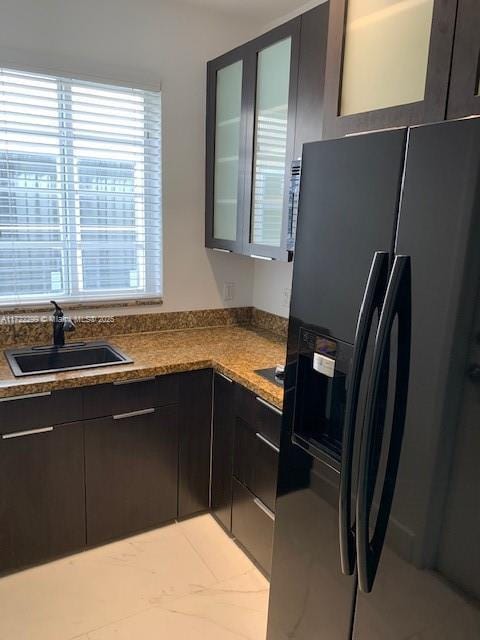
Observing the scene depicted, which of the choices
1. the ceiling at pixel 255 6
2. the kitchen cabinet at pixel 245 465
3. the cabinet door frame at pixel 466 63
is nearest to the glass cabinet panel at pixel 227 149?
the ceiling at pixel 255 6

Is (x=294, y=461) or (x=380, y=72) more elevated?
(x=380, y=72)

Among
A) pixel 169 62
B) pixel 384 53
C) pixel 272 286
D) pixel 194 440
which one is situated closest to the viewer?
pixel 384 53

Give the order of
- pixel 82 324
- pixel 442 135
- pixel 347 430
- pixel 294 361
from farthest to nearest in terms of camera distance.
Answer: pixel 82 324 → pixel 294 361 → pixel 347 430 → pixel 442 135

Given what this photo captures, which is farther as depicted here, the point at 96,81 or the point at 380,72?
the point at 96,81

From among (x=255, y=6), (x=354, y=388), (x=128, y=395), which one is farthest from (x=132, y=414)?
(x=255, y=6)

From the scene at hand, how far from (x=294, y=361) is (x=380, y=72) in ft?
2.70

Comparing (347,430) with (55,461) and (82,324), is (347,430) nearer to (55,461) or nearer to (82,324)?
(55,461)

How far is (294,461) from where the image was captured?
1501 mm

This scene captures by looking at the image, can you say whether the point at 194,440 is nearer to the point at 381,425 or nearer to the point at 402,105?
the point at 381,425

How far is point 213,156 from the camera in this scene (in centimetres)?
278

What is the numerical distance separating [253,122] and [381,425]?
175cm

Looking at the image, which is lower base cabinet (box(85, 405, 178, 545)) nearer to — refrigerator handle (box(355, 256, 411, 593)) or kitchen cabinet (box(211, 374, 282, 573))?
kitchen cabinet (box(211, 374, 282, 573))

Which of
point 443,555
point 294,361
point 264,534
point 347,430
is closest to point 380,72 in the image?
point 294,361

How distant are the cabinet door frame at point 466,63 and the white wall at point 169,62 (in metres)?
1.92
